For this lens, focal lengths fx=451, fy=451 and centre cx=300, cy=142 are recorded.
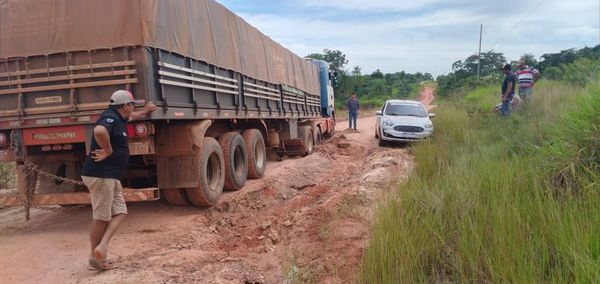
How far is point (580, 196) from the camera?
364 centimetres

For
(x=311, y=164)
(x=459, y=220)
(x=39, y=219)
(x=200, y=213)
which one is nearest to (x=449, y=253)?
(x=459, y=220)

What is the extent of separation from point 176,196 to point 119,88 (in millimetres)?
1886

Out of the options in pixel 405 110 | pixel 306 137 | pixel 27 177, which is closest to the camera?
pixel 27 177

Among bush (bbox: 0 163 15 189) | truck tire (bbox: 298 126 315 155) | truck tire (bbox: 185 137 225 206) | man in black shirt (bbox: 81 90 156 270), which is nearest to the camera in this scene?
man in black shirt (bbox: 81 90 156 270)

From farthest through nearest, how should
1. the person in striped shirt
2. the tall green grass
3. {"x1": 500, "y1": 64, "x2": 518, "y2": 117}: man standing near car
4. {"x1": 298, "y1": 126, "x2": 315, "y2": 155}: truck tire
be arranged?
1. {"x1": 298, "y1": 126, "x2": 315, "y2": 155}: truck tire
2. the person in striped shirt
3. {"x1": 500, "y1": 64, "x2": 518, "y2": 117}: man standing near car
4. the tall green grass

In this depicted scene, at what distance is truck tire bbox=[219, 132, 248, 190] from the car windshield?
734 cm

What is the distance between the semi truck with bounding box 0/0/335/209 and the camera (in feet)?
17.7

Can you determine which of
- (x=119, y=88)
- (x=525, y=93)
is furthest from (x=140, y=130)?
(x=525, y=93)

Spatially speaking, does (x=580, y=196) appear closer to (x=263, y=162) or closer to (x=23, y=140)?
(x=23, y=140)

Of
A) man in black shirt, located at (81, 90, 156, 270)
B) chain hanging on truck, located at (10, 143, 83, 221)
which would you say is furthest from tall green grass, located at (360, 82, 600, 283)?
chain hanging on truck, located at (10, 143, 83, 221)

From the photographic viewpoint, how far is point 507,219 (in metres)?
3.35

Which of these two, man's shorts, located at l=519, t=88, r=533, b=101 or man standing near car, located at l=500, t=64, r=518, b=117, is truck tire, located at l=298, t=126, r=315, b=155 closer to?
man standing near car, located at l=500, t=64, r=518, b=117

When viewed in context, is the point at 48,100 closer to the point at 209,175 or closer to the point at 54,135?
the point at 54,135

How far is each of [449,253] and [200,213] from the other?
408 centimetres
